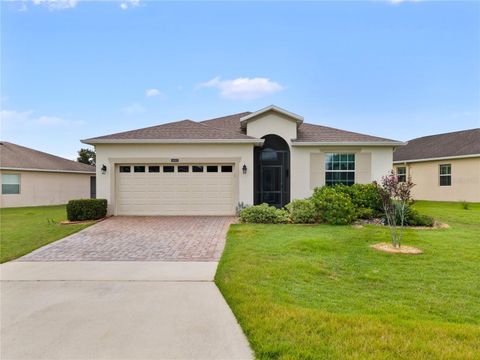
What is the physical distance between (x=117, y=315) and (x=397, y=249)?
20.4 feet

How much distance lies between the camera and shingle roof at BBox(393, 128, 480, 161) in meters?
19.4

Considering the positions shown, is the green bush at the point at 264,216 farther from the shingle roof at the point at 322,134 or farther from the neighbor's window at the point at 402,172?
the neighbor's window at the point at 402,172

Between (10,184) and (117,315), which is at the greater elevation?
(10,184)

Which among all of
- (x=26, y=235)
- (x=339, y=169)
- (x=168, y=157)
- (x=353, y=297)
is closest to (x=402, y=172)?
(x=339, y=169)

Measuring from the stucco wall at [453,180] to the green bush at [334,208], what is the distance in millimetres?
9358

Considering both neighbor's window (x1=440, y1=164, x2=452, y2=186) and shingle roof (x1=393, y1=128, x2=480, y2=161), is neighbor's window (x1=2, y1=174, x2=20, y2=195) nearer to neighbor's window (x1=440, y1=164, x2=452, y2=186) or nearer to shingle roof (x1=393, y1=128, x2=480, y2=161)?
shingle roof (x1=393, y1=128, x2=480, y2=161)

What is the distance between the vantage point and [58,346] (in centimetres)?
302

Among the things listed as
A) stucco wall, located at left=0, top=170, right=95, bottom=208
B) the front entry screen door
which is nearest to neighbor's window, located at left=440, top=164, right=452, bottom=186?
the front entry screen door

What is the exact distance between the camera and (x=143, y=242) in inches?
317

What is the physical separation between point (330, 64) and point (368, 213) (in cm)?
1041

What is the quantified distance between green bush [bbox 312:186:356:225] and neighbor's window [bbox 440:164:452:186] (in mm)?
13601

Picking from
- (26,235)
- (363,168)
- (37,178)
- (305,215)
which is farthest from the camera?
(37,178)

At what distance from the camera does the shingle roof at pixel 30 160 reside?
19.0 metres

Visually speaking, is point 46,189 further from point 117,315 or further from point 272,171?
point 117,315
